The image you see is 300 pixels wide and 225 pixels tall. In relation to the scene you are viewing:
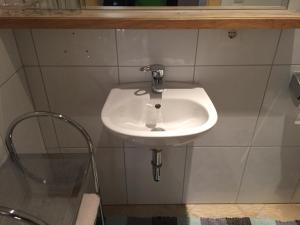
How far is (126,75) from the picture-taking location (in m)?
1.09

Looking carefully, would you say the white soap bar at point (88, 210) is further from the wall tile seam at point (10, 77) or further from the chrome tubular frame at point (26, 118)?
the wall tile seam at point (10, 77)

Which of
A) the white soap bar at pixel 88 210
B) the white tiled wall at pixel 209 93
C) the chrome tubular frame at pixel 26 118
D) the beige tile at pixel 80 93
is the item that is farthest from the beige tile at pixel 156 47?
the white soap bar at pixel 88 210

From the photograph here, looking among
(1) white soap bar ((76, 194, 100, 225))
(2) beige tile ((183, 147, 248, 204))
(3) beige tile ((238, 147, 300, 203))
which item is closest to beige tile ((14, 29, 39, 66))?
(1) white soap bar ((76, 194, 100, 225))

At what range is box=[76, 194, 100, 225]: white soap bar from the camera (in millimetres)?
925

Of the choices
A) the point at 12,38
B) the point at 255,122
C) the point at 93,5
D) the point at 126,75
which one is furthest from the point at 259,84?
the point at 12,38

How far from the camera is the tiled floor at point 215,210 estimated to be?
4.85ft

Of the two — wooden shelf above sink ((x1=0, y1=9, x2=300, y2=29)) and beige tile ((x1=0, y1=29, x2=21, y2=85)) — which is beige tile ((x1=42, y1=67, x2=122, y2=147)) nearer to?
beige tile ((x1=0, y1=29, x2=21, y2=85))

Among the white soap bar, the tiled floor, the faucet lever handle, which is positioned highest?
the faucet lever handle

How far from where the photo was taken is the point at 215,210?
151cm

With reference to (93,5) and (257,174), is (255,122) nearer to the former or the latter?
(257,174)

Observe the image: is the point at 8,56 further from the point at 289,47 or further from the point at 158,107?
the point at 289,47

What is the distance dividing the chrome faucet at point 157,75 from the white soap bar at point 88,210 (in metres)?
0.52

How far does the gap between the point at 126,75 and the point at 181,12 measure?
35 centimetres

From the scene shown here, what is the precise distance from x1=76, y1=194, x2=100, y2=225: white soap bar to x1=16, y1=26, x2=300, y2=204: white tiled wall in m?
0.33
